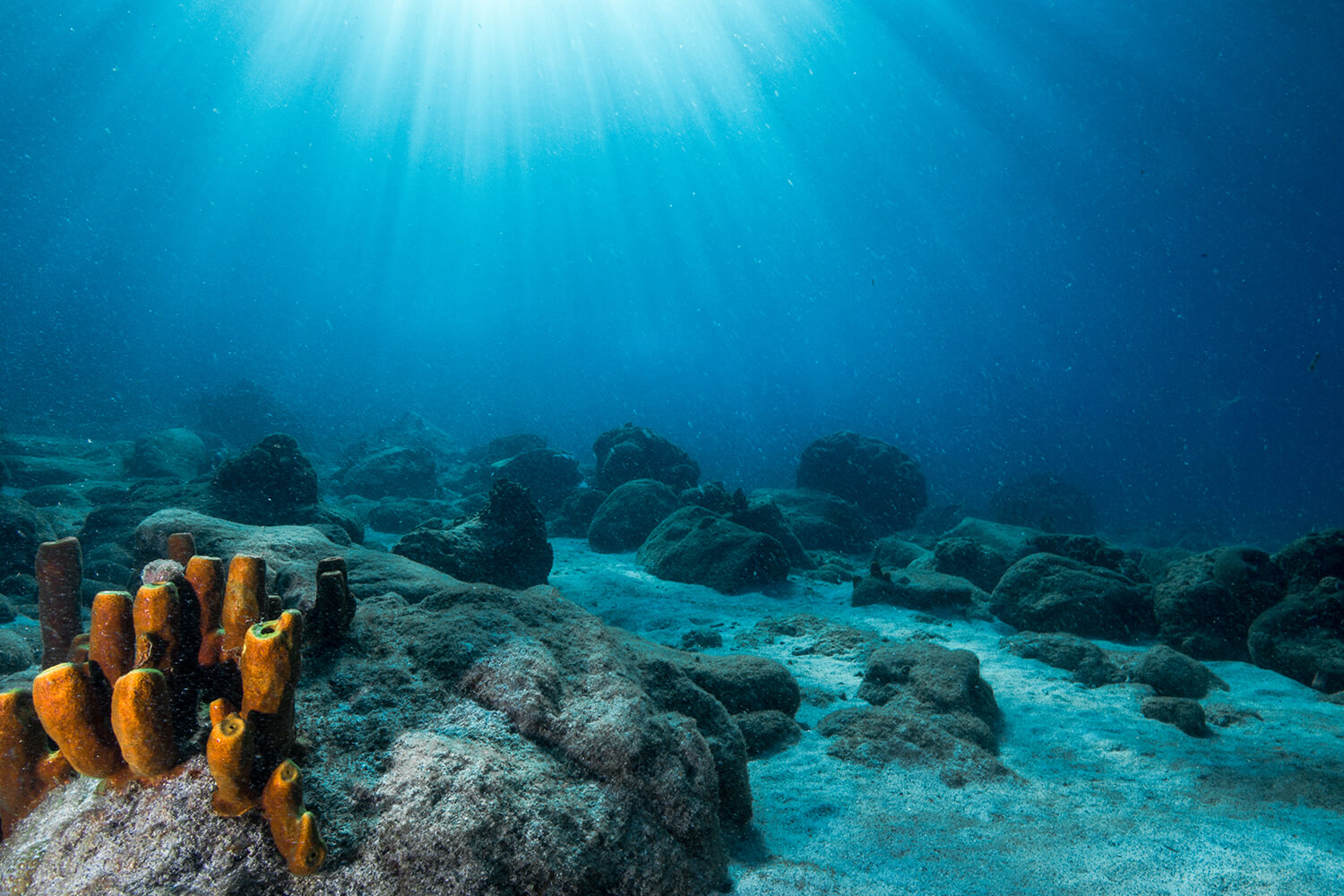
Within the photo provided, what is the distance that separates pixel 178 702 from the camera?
1857 millimetres

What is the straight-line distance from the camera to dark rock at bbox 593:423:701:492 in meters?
16.9

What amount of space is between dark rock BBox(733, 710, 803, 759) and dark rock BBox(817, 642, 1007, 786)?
0.33 metres

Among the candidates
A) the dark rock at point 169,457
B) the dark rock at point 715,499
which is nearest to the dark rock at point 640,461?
the dark rock at point 715,499

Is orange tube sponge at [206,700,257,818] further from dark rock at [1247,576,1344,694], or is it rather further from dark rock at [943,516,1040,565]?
dark rock at [943,516,1040,565]

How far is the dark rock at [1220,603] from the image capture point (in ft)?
22.4

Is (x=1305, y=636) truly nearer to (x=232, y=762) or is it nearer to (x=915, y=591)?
(x=915, y=591)

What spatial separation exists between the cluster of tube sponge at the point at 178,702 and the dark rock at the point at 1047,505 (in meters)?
27.3

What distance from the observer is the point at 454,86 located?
6669 centimetres

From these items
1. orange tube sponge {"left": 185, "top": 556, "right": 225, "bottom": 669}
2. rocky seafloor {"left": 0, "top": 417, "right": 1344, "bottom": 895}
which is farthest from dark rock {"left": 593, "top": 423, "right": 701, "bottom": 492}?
orange tube sponge {"left": 185, "top": 556, "right": 225, "bottom": 669}

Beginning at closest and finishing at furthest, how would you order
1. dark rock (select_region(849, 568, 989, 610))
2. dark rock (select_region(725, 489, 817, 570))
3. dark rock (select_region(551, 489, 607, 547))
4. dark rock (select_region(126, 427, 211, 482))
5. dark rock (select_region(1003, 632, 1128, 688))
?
dark rock (select_region(1003, 632, 1128, 688)) → dark rock (select_region(849, 568, 989, 610)) → dark rock (select_region(725, 489, 817, 570)) → dark rock (select_region(551, 489, 607, 547)) → dark rock (select_region(126, 427, 211, 482))

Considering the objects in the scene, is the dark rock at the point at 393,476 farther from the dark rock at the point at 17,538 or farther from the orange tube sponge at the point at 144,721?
the orange tube sponge at the point at 144,721

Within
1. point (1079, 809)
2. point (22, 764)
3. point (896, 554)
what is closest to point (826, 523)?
point (896, 554)

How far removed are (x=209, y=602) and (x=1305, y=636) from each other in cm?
1048

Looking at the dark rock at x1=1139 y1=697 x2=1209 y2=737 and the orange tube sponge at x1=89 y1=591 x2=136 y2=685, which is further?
the dark rock at x1=1139 y1=697 x2=1209 y2=737
